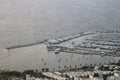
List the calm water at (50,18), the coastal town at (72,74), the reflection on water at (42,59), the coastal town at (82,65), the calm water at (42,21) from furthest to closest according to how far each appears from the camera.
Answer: the calm water at (50,18), the calm water at (42,21), the reflection on water at (42,59), the coastal town at (82,65), the coastal town at (72,74)

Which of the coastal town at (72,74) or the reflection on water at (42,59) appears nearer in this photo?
the coastal town at (72,74)

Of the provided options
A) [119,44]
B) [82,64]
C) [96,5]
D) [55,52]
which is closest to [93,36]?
[119,44]

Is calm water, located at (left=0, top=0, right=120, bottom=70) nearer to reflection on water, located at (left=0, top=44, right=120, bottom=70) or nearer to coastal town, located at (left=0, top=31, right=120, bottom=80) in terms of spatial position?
reflection on water, located at (left=0, top=44, right=120, bottom=70)

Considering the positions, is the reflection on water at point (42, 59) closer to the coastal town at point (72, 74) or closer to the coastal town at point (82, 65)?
the coastal town at point (82, 65)

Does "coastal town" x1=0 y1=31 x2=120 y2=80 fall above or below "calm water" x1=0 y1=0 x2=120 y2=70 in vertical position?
below

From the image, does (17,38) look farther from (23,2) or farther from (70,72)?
(23,2)

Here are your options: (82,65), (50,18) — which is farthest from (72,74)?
(50,18)

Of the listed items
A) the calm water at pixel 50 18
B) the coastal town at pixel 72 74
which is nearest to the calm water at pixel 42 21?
the calm water at pixel 50 18

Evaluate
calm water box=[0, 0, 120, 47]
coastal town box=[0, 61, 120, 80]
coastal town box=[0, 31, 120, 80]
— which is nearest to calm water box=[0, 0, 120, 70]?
calm water box=[0, 0, 120, 47]
